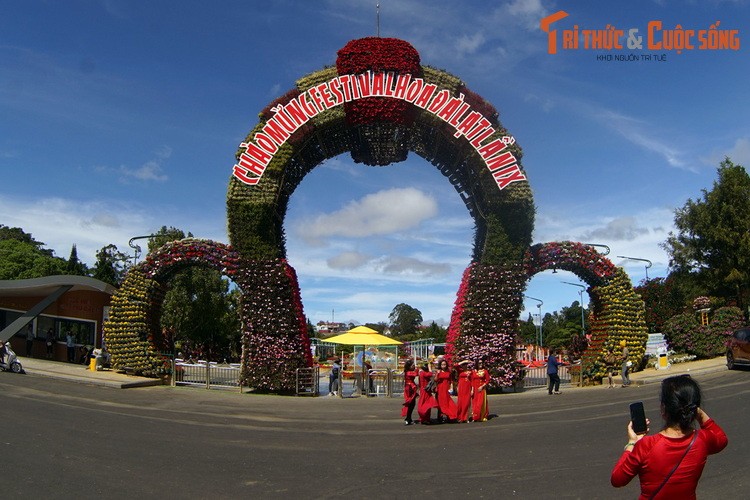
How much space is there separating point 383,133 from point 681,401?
61.3ft

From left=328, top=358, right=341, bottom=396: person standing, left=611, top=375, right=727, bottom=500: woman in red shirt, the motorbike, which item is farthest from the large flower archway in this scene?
left=611, top=375, right=727, bottom=500: woman in red shirt

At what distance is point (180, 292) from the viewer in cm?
3438

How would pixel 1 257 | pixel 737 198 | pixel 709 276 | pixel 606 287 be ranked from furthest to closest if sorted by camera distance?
pixel 1 257 → pixel 709 276 → pixel 737 198 → pixel 606 287

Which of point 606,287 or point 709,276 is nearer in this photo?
point 606,287

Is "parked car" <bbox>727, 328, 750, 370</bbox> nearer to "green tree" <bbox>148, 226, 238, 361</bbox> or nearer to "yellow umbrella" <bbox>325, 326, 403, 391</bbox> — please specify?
"yellow umbrella" <bbox>325, 326, 403, 391</bbox>

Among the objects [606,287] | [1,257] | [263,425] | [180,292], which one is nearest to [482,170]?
[606,287]

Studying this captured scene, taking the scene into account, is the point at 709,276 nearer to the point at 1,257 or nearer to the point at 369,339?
the point at 369,339

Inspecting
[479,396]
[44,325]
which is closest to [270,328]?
[479,396]

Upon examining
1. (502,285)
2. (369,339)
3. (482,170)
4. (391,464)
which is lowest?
(391,464)

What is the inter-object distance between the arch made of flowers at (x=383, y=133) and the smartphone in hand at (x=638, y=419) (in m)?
16.3

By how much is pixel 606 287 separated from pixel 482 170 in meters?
6.04

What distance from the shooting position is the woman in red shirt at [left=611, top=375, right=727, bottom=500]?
3.24 meters

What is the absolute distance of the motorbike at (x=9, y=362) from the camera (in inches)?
771

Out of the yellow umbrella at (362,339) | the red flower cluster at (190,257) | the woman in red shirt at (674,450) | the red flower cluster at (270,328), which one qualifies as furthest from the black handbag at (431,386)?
the woman in red shirt at (674,450)
